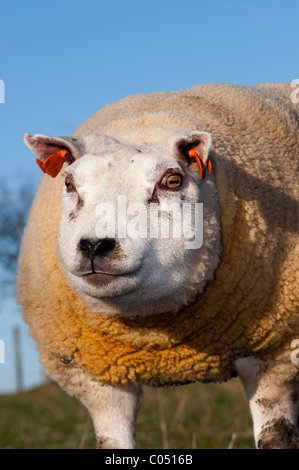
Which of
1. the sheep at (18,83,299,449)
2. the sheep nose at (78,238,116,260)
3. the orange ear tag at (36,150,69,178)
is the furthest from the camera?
the orange ear tag at (36,150,69,178)

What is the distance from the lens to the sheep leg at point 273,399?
441cm

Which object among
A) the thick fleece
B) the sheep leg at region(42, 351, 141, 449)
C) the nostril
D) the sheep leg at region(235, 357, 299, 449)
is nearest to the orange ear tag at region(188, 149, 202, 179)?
the thick fleece

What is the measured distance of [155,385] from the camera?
4492 millimetres

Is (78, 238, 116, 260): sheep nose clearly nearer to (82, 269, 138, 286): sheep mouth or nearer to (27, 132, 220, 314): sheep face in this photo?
(27, 132, 220, 314): sheep face

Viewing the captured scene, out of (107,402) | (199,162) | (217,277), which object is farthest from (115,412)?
(199,162)

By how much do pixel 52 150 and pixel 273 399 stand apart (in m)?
2.10

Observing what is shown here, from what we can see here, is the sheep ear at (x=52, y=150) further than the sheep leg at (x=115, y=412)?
No

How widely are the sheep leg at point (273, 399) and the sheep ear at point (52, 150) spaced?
1.67 m

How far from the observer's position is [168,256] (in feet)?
11.7

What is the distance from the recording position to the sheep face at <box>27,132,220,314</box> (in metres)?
3.40

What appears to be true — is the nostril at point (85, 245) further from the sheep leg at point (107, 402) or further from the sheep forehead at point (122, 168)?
the sheep leg at point (107, 402)

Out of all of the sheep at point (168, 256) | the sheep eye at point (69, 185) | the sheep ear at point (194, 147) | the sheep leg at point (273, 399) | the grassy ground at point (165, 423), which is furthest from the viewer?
the grassy ground at point (165, 423)

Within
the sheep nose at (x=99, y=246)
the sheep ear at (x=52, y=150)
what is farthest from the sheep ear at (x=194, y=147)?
the sheep nose at (x=99, y=246)
